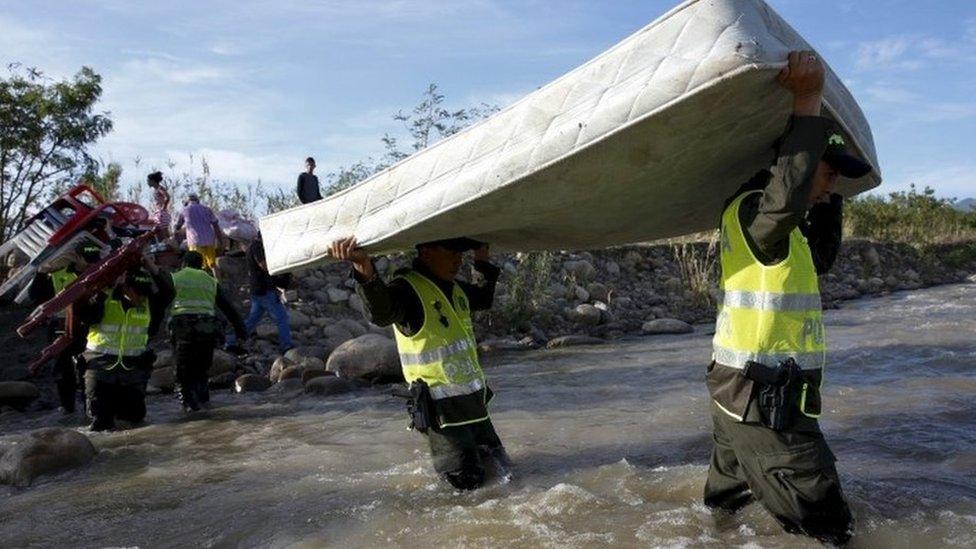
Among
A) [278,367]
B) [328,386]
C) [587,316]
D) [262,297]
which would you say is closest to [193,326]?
[328,386]

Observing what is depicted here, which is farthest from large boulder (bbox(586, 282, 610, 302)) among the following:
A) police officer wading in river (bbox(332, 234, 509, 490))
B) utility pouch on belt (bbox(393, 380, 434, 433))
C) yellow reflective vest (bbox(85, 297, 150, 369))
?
utility pouch on belt (bbox(393, 380, 434, 433))

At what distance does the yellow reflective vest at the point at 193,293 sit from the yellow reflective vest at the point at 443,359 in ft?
13.8

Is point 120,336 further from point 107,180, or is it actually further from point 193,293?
point 107,180

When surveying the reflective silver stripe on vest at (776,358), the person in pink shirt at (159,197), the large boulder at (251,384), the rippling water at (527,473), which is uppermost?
the person in pink shirt at (159,197)

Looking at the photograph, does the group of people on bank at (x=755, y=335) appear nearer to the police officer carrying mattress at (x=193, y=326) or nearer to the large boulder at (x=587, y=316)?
the police officer carrying mattress at (x=193, y=326)

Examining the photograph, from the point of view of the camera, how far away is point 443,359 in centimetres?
435

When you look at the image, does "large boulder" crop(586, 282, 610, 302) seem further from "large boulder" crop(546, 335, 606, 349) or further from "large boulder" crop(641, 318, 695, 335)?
"large boulder" crop(546, 335, 606, 349)

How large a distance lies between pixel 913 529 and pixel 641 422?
9.11 feet

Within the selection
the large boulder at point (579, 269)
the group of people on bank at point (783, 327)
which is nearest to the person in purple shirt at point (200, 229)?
the large boulder at point (579, 269)

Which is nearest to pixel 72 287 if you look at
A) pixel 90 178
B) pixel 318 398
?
pixel 318 398

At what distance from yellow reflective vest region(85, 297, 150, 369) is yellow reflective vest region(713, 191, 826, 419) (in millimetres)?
5527

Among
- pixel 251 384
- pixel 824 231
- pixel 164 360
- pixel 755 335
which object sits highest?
pixel 824 231

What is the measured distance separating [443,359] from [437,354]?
4cm

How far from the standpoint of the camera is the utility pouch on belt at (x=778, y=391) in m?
3.07
